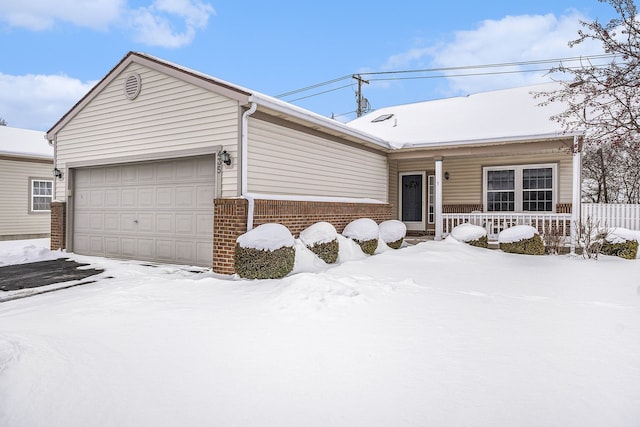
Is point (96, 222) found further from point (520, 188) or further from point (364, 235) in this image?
point (520, 188)

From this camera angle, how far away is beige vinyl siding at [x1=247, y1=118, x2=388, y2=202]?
8.53m

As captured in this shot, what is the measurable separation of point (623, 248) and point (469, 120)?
21.1 feet

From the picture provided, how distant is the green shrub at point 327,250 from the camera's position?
28.9 feet

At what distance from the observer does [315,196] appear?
1037 centimetres

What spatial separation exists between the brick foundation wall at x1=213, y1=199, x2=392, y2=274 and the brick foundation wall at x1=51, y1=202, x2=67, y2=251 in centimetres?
591

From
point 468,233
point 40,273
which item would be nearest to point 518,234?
point 468,233

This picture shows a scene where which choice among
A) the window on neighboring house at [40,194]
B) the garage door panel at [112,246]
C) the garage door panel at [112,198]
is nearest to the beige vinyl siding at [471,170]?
the garage door panel at [112,198]

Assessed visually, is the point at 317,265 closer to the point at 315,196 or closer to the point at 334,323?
the point at 315,196

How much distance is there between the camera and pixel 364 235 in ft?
33.6

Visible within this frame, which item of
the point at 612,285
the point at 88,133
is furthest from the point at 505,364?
the point at 88,133

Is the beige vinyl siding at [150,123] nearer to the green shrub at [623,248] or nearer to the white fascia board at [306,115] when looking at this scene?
the white fascia board at [306,115]

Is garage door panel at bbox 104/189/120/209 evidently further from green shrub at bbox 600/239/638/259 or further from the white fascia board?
green shrub at bbox 600/239/638/259

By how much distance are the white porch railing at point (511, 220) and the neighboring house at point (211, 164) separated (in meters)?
0.92

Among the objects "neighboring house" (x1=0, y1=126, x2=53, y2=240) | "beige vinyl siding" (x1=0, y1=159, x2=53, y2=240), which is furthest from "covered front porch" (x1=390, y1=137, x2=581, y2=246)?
"beige vinyl siding" (x1=0, y1=159, x2=53, y2=240)
